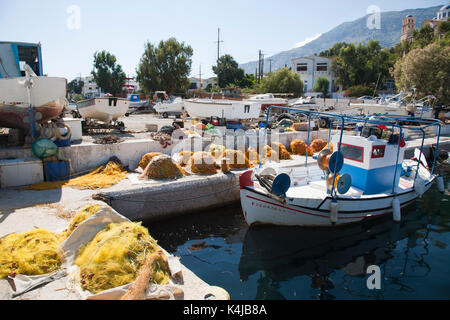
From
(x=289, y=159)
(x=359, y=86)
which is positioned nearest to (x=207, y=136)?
(x=289, y=159)

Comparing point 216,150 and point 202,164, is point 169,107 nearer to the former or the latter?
point 216,150

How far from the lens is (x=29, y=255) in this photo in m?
4.01

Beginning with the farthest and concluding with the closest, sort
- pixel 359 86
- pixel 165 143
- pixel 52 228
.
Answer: pixel 359 86 < pixel 165 143 < pixel 52 228

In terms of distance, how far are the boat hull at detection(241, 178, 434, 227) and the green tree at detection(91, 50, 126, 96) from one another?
47432 millimetres

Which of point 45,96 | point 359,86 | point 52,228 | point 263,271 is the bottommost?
point 263,271

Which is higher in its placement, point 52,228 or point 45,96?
point 45,96

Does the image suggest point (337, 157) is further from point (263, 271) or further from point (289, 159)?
point (289, 159)

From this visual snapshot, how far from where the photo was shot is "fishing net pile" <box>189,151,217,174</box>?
30.3ft

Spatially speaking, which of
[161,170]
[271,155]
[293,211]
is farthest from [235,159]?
[293,211]

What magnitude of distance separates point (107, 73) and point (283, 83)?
28.9 m

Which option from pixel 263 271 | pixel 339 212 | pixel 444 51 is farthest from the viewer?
pixel 444 51

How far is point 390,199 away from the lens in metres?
8.52
